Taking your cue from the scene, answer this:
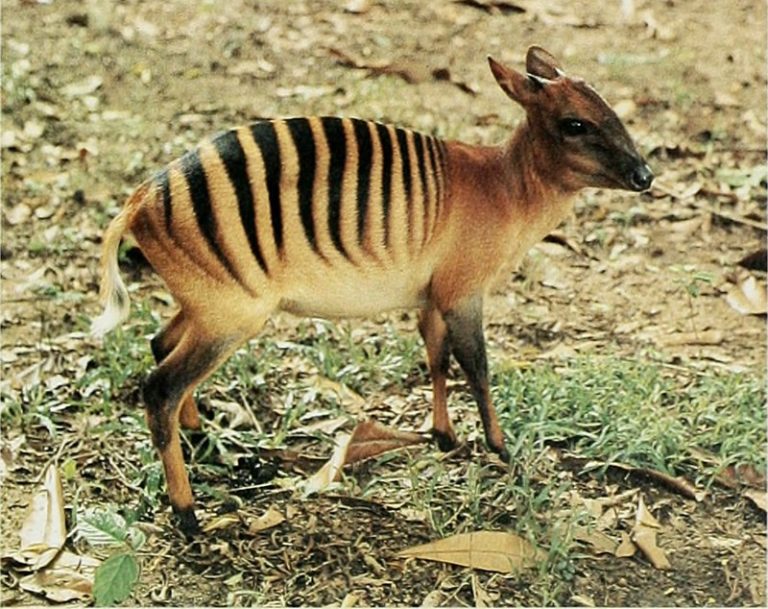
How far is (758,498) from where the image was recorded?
12.9ft

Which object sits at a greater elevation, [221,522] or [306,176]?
[306,176]

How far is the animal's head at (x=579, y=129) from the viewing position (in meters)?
3.59

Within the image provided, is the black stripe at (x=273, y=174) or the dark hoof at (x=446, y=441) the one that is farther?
the dark hoof at (x=446, y=441)

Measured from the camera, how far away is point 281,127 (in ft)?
11.9

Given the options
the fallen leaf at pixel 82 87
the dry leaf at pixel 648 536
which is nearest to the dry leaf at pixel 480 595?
the dry leaf at pixel 648 536

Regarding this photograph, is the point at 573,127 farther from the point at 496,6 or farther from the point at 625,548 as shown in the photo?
the point at 496,6

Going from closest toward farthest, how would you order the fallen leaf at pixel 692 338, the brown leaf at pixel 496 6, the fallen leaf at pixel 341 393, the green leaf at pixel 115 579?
the green leaf at pixel 115 579 → the fallen leaf at pixel 341 393 → the fallen leaf at pixel 692 338 → the brown leaf at pixel 496 6

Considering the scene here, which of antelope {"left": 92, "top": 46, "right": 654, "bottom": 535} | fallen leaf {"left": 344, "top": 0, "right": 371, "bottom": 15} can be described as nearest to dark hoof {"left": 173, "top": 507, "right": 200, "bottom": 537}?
antelope {"left": 92, "top": 46, "right": 654, "bottom": 535}

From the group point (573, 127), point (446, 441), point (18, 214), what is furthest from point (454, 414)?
point (18, 214)

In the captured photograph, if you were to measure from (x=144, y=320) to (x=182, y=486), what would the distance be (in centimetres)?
108

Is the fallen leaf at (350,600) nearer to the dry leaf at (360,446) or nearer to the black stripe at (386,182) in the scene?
the dry leaf at (360,446)

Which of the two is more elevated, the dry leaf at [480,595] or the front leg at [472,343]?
the front leg at [472,343]

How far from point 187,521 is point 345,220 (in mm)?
859

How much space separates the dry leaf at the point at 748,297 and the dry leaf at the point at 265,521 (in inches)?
74.7
